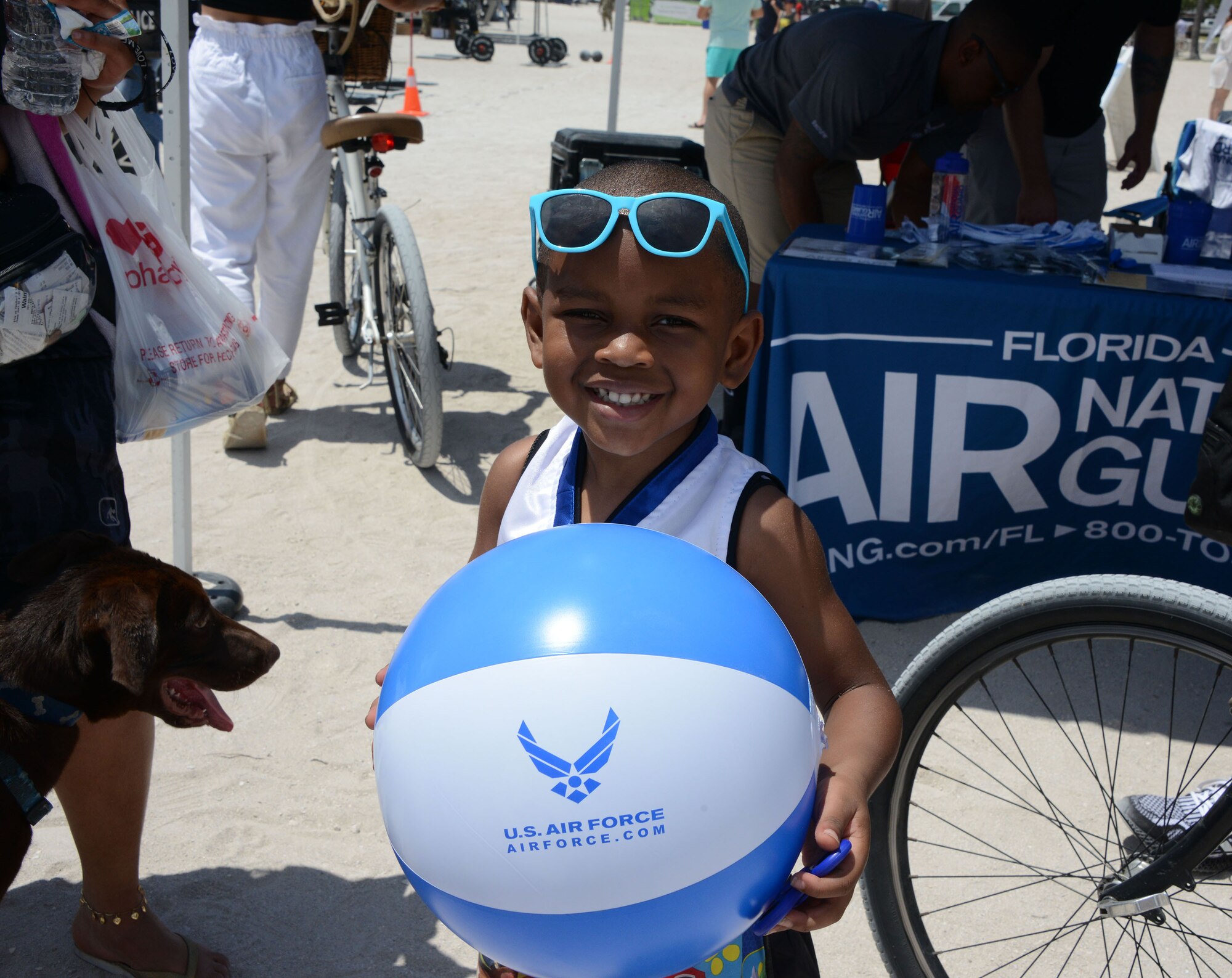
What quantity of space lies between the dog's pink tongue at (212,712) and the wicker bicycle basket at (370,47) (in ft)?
11.1

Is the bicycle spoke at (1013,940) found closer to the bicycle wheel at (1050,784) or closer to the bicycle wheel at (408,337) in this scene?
the bicycle wheel at (1050,784)

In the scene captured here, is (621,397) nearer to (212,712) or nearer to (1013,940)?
(212,712)

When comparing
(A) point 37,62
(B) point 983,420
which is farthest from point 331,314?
(A) point 37,62

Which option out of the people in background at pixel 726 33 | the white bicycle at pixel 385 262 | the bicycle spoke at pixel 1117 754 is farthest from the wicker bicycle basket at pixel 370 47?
the people in background at pixel 726 33

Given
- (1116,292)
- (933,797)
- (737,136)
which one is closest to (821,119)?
(737,136)

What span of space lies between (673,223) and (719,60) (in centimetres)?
1247

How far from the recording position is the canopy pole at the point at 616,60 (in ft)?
19.8

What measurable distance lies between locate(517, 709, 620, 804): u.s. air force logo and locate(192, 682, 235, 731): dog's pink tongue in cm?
130

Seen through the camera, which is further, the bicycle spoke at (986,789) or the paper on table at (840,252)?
the paper on table at (840,252)

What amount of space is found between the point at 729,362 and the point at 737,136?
141 inches

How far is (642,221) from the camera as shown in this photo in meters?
1.29

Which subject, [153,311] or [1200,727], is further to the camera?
[153,311]

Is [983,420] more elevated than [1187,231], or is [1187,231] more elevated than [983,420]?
[1187,231]

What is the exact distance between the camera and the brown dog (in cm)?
174
